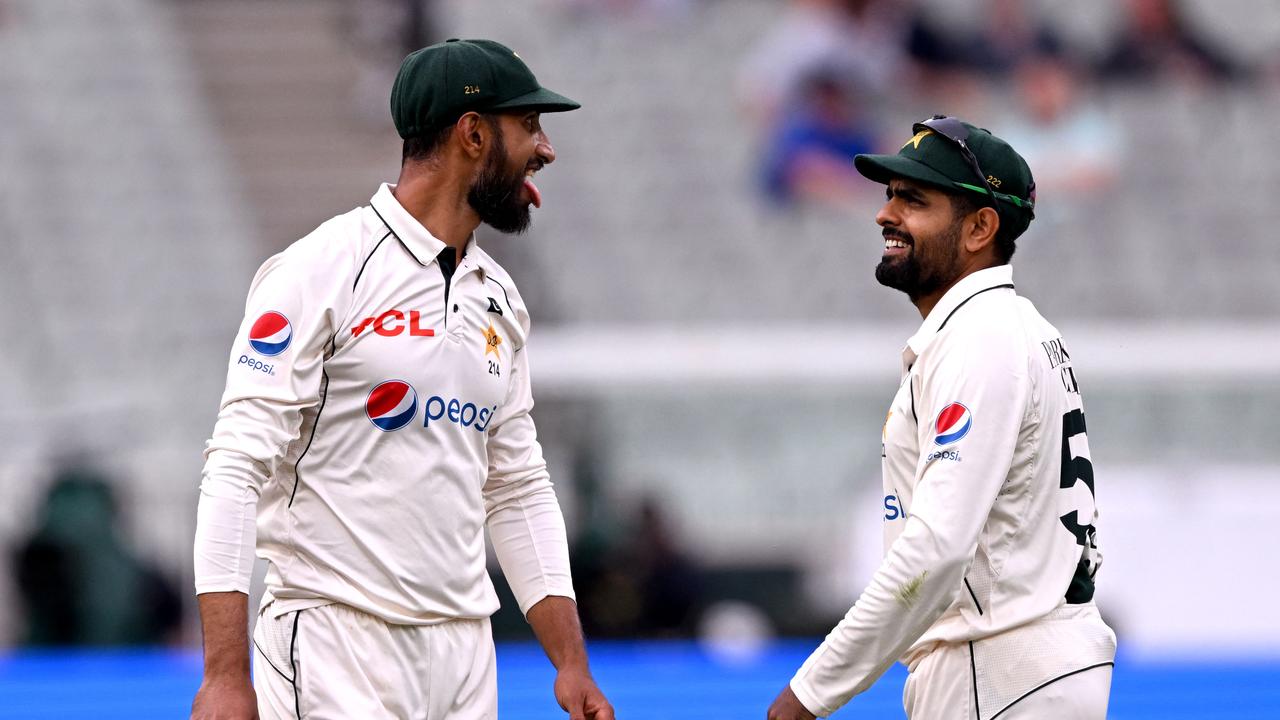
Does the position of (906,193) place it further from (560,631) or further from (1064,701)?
(560,631)

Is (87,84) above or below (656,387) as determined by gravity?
above

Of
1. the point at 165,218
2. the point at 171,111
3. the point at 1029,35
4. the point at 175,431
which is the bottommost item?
the point at 175,431

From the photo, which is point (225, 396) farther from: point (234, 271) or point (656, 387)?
point (234, 271)

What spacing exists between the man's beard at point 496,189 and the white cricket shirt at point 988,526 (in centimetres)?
78

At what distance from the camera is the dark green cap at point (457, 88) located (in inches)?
120

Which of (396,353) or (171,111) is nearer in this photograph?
(396,353)

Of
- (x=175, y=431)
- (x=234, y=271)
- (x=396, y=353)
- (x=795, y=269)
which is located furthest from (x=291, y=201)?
(x=396, y=353)

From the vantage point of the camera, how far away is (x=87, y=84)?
50.6ft

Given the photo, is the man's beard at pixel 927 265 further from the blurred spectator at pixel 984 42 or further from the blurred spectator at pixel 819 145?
the blurred spectator at pixel 984 42

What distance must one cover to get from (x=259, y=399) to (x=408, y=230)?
17.3 inches

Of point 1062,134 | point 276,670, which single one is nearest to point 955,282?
point 276,670

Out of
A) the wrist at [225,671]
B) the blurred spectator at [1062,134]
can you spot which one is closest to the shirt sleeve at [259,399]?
the wrist at [225,671]

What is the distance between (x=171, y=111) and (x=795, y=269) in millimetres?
A: 5961

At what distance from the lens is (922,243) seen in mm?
3174
